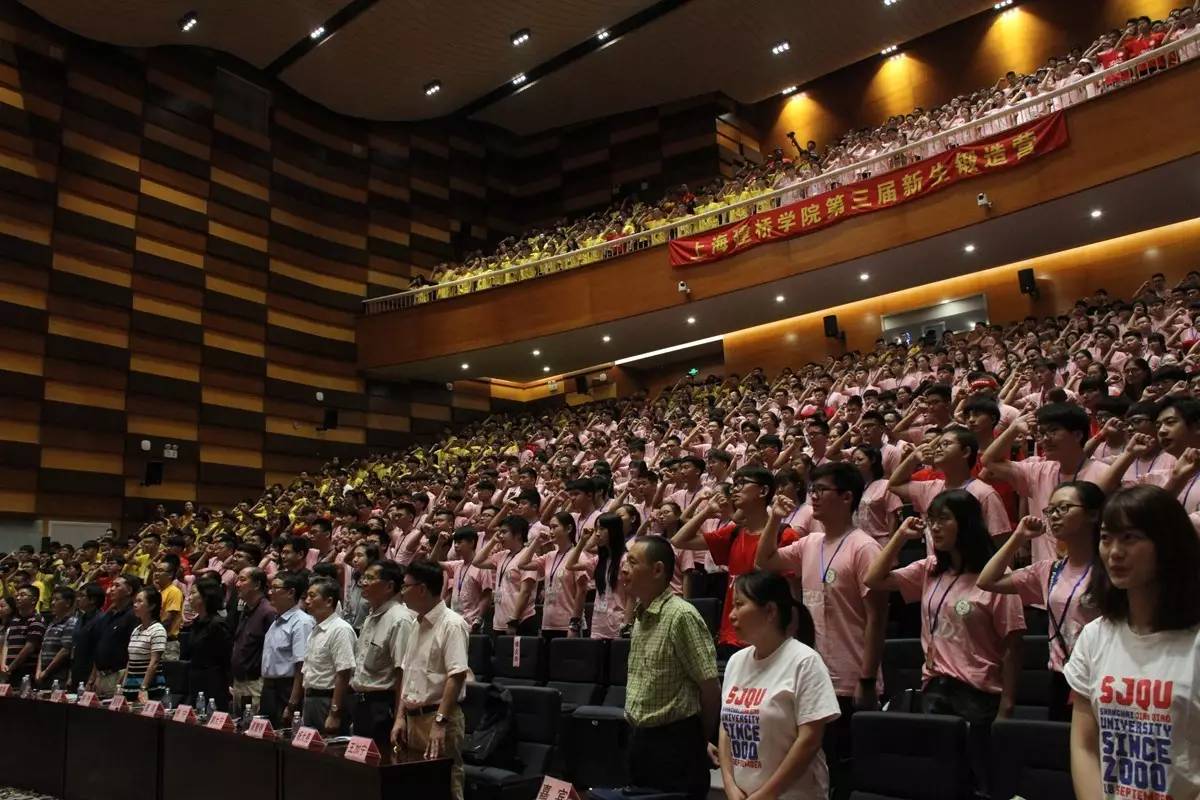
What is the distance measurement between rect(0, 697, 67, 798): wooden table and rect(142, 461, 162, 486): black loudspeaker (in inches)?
303

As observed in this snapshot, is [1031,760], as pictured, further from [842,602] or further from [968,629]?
[842,602]

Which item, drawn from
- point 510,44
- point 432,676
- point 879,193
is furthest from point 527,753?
point 510,44

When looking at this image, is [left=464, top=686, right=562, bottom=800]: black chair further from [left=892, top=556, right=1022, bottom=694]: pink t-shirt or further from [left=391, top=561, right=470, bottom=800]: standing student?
[left=892, top=556, right=1022, bottom=694]: pink t-shirt

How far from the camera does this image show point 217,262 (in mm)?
13969

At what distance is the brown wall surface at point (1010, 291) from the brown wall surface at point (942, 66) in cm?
416

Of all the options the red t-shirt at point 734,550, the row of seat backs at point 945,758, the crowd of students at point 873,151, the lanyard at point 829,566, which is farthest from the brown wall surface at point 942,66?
the row of seat backs at point 945,758

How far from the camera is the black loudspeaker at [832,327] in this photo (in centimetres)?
1361

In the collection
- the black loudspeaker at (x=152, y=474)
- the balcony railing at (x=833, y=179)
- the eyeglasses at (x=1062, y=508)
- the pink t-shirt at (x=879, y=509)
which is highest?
the balcony railing at (x=833, y=179)

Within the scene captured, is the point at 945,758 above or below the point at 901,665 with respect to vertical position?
below

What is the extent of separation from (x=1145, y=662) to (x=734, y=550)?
2313 millimetres

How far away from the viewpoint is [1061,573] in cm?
258

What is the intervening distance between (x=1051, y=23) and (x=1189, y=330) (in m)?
9.53

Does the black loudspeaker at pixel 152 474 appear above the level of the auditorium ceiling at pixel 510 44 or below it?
below

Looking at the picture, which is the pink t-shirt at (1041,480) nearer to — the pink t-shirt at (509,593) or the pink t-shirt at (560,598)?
the pink t-shirt at (560,598)
